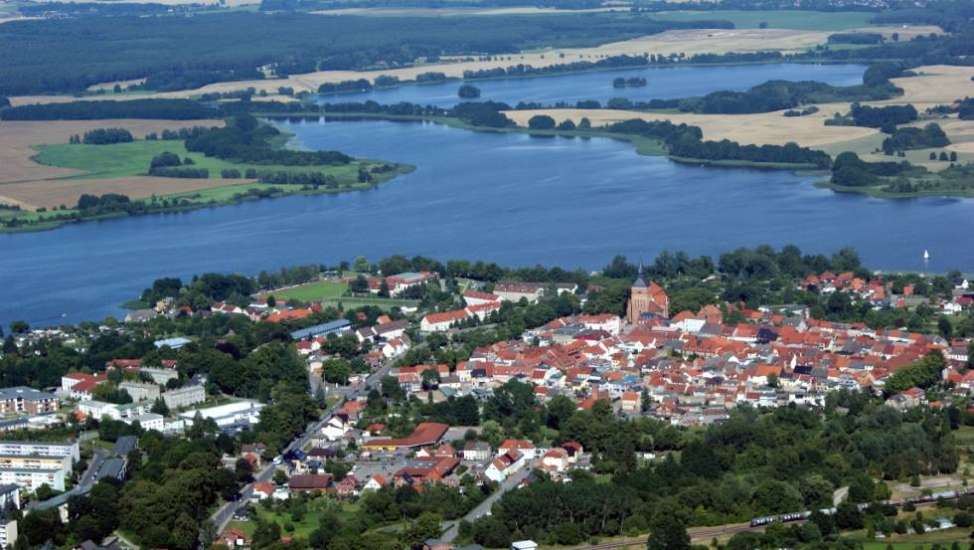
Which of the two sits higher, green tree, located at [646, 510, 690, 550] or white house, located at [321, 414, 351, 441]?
green tree, located at [646, 510, 690, 550]

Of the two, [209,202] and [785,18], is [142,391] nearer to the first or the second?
[209,202]

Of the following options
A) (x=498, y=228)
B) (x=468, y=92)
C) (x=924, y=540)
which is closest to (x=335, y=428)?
(x=924, y=540)

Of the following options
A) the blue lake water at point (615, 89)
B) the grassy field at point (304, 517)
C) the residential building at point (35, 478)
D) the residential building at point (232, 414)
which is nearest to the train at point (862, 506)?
the grassy field at point (304, 517)

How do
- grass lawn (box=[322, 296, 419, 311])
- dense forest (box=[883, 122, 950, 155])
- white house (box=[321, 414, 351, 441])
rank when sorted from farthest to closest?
dense forest (box=[883, 122, 950, 155]) → grass lawn (box=[322, 296, 419, 311]) → white house (box=[321, 414, 351, 441])

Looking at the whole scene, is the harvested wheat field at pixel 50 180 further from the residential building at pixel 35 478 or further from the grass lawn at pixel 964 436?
the grass lawn at pixel 964 436

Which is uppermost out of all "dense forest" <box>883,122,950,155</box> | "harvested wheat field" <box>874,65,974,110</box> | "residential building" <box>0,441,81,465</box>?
"residential building" <box>0,441,81,465</box>

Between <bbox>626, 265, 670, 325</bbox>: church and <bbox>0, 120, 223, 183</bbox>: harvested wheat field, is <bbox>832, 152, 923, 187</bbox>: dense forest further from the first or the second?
<bbox>0, 120, 223, 183</bbox>: harvested wheat field

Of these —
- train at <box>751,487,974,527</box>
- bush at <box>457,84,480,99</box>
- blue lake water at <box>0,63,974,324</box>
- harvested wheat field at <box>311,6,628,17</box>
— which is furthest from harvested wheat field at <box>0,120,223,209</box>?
harvested wheat field at <box>311,6,628,17</box>
